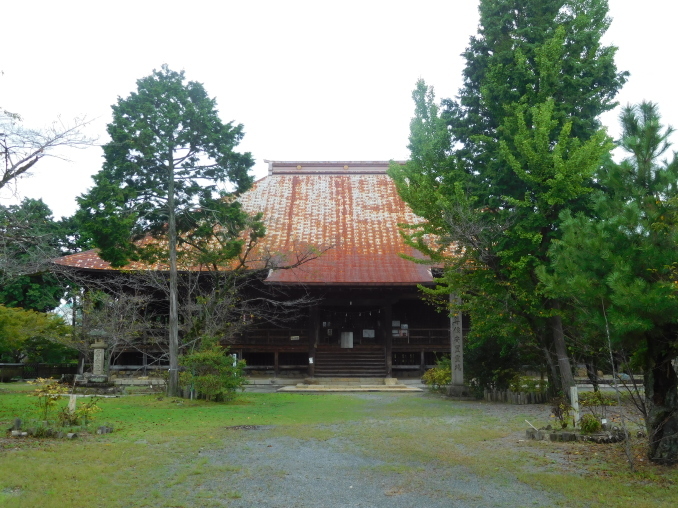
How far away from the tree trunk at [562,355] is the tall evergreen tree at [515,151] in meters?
0.03

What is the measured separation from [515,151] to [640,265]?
5.63 metres

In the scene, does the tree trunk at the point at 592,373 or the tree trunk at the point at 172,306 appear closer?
the tree trunk at the point at 592,373

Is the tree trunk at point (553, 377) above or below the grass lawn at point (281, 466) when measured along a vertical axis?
above

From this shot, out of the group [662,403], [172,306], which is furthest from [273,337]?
[662,403]

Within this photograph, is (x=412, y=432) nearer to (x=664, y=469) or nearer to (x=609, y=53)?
(x=664, y=469)

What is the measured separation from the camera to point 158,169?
1623 centimetres

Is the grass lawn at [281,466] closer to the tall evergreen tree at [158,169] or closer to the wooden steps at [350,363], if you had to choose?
the tall evergreen tree at [158,169]

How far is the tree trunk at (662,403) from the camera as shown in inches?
256

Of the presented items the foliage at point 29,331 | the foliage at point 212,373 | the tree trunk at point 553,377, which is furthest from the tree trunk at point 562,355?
the foliage at point 29,331

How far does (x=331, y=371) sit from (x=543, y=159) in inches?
570

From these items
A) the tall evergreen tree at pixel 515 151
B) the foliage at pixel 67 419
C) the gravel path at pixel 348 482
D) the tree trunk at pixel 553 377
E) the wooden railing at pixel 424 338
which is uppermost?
the tall evergreen tree at pixel 515 151

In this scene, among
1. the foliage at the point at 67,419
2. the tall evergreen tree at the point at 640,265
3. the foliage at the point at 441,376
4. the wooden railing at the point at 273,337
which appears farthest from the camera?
the wooden railing at the point at 273,337

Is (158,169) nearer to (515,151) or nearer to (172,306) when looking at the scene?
(172,306)

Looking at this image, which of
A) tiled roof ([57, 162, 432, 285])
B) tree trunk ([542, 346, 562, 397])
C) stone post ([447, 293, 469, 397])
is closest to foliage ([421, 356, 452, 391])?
stone post ([447, 293, 469, 397])
